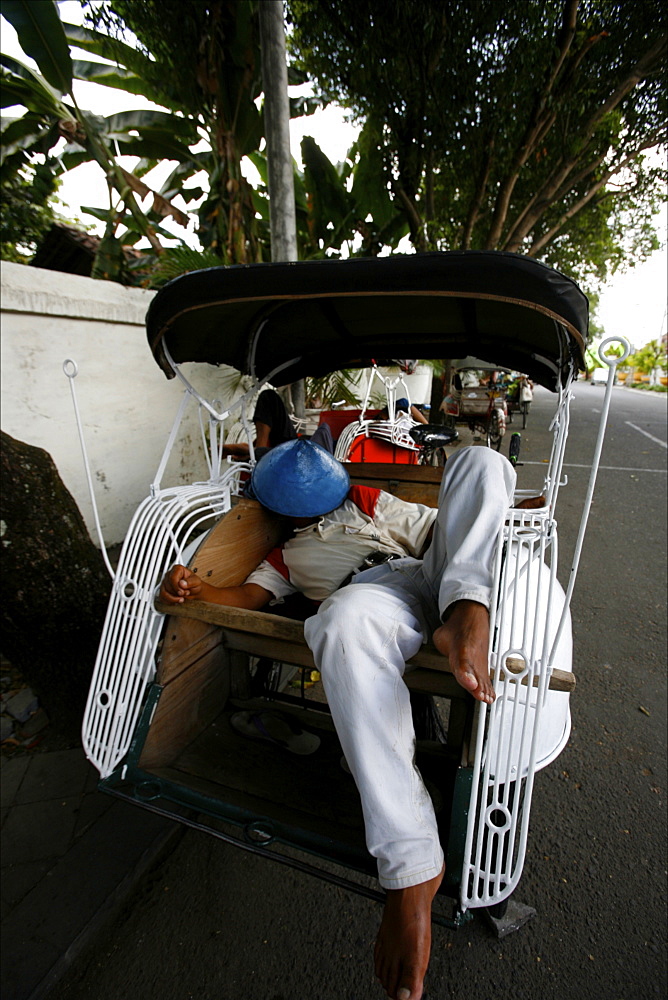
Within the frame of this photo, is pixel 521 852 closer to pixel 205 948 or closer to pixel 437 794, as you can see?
pixel 437 794

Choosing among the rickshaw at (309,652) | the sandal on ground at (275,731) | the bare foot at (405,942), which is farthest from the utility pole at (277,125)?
the bare foot at (405,942)

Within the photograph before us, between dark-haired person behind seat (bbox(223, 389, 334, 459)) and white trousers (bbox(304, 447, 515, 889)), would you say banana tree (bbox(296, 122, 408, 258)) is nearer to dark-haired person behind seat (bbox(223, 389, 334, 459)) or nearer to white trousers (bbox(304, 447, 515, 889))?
dark-haired person behind seat (bbox(223, 389, 334, 459))

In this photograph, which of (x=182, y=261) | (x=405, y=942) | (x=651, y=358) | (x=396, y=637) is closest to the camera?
(x=405, y=942)

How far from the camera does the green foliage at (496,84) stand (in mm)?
5398

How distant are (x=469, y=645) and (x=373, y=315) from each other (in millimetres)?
1442

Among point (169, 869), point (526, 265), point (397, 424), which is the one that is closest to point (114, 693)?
point (169, 869)

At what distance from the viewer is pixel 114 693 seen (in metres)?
1.71

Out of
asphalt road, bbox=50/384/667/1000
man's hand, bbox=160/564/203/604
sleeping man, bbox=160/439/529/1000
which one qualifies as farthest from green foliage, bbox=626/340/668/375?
man's hand, bbox=160/564/203/604

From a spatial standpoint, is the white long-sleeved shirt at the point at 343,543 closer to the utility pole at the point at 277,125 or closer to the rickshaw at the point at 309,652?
the rickshaw at the point at 309,652

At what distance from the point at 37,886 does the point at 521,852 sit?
5.52 ft

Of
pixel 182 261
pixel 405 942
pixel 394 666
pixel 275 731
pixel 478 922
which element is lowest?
pixel 478 922

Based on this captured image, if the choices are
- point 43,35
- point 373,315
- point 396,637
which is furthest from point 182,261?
point 396,637

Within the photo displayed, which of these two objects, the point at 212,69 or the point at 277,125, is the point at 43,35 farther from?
the point at 277,125

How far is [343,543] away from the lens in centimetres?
209
